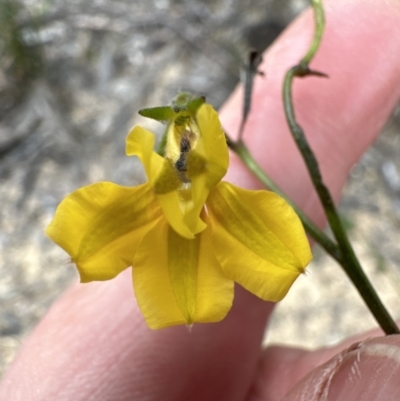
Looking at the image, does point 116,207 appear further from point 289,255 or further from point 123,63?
point 123,63

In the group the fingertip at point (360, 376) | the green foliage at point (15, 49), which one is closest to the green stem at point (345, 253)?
the fingertip at point (360, 376)

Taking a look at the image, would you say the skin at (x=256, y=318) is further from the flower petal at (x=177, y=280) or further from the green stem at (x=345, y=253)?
the flower petal at (x=177, y=280)

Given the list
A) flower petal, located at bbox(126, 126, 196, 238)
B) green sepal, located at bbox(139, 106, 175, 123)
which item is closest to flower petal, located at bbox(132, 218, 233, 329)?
flower petal, located at bbox(126, 126, 196, 238)

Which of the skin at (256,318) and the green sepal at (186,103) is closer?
the green sepal at (186,103)

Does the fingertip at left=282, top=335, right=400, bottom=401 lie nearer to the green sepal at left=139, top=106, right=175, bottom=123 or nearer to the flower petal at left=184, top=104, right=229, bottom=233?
the flower petal at left=184, top=104, right=229, bottom=233

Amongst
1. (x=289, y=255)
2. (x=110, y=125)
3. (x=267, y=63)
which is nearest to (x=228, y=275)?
(x=289, y=255)

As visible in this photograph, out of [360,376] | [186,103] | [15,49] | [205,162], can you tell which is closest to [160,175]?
[205,162]
